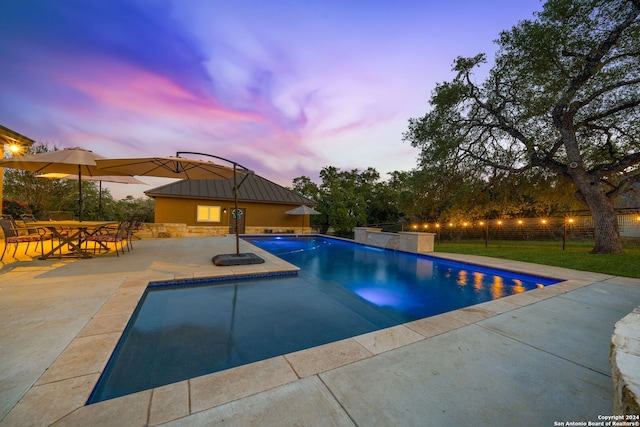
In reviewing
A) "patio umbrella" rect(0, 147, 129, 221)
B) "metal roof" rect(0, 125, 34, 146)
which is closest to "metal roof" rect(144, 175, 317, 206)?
"metal roof" rect(0, 125, 34, 146)

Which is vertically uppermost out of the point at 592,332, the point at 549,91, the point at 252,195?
the point at 549,91

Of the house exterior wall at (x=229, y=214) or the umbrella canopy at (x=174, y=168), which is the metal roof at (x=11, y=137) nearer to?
the umbrella canopy at (x=174, y=168)

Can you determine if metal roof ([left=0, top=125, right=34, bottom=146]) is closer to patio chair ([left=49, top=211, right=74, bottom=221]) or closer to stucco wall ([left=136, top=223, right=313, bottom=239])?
patio chair ([left=49, top=211, right=74, bottom=221])

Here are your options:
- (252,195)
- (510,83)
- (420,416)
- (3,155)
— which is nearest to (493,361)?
(420,416)

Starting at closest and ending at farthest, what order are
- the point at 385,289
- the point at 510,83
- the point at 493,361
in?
the point at 493,361 < the point at 385,289 < the point at 510,83

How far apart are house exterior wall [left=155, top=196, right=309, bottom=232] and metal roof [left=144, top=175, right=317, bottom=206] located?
52cm

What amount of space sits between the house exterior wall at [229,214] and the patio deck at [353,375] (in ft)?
45.7

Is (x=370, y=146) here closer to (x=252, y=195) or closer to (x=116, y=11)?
(x=252, y=195)

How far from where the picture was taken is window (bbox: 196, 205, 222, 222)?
56.5 feet

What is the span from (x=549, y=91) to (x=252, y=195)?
17.3m

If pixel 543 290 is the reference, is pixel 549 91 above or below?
above

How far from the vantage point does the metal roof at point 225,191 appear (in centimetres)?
1622

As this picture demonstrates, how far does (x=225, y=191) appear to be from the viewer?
59.5 feet

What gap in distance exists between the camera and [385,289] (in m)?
5.82
